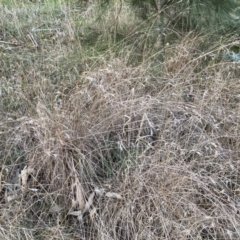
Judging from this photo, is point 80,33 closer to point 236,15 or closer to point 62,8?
point 62,8

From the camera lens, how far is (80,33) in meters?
2.74

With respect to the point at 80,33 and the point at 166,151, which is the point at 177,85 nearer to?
the point at 166,151

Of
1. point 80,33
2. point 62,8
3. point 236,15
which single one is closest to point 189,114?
point 236,15

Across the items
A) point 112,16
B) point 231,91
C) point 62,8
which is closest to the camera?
point 231,91

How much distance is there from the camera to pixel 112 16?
2637 millimetres

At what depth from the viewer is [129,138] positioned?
1739mm

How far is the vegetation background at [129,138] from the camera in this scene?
1.47 meters

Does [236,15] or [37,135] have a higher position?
[236,15]

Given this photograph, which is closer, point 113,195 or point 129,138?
point 113,195

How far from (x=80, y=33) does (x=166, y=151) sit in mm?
1432

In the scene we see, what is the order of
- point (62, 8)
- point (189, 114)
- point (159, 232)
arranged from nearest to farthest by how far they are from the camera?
point (159, 232)
point (189, 114)
point (62, 8)

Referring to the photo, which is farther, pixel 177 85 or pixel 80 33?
pixel 80 33

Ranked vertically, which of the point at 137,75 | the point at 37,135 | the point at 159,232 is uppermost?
the point at 137,75

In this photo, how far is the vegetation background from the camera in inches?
57.9
